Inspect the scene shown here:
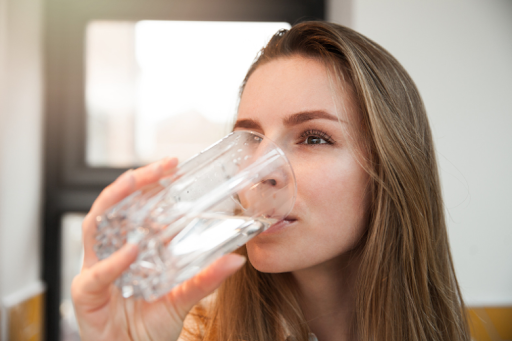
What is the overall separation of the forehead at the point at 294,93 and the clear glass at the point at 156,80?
2.73 ft

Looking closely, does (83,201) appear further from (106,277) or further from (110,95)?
(106,277)

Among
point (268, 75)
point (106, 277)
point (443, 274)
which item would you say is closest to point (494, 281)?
point (443, 274)

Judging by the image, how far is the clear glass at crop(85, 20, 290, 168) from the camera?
162cm

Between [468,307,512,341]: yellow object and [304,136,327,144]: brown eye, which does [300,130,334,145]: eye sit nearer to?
[304,136,327,144]: brown eye

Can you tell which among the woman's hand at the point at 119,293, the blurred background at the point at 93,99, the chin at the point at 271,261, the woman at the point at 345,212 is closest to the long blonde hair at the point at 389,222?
the woman at the point at 345,212

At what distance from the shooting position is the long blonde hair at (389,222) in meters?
0.77

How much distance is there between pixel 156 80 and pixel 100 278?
51.6 inches

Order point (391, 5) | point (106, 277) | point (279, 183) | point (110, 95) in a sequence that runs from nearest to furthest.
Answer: point (106, 277) → point (279, 183) → point (391, 5) → point (110, 95)

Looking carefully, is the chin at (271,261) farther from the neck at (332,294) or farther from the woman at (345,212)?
the neck at (332,294)

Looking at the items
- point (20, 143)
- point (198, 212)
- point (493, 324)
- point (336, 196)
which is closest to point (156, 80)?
point (20, 143)

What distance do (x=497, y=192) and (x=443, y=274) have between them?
647 millimetres

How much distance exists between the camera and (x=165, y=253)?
46cm

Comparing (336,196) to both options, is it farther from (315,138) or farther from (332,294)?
(332,294)

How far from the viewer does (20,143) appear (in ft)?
4.76
